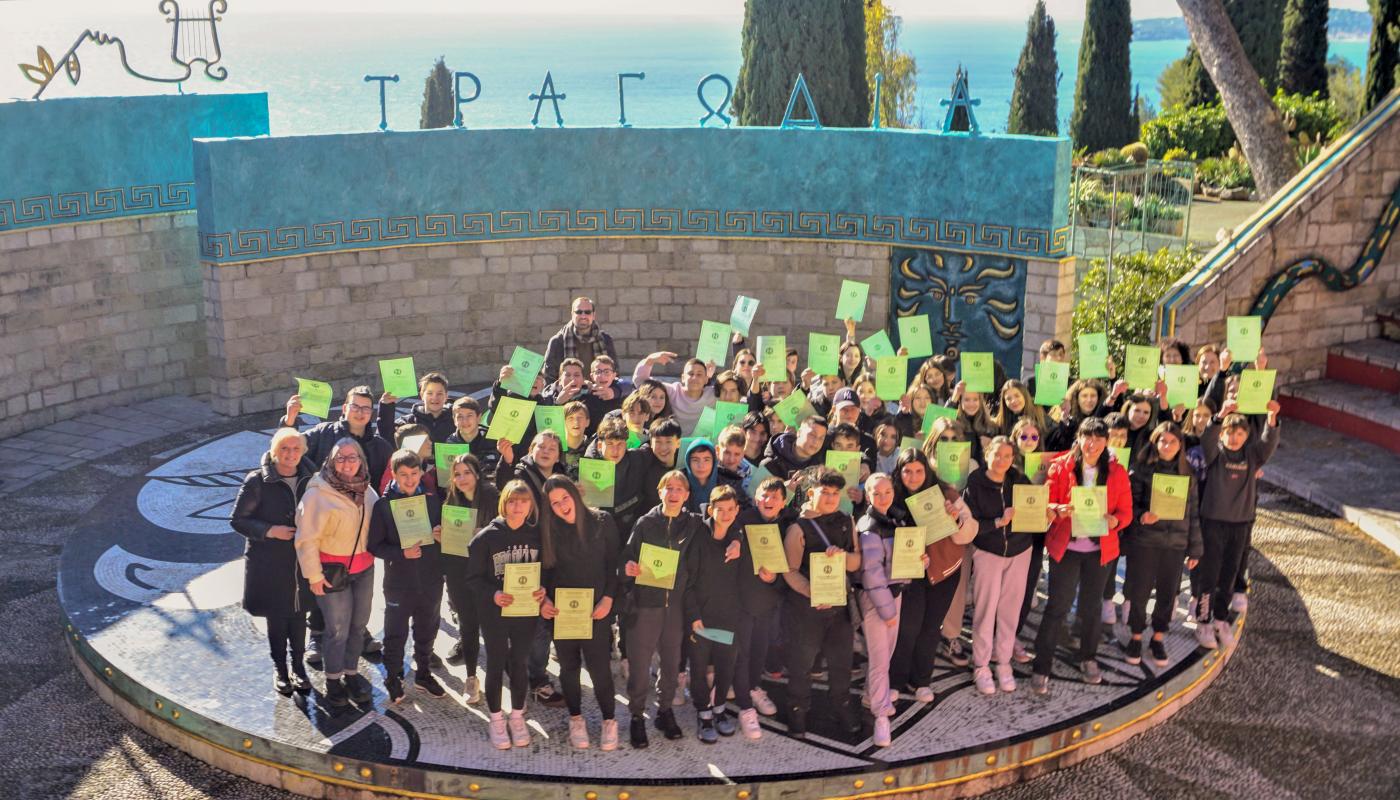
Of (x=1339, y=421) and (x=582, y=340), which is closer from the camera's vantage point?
(x=582, y=340)

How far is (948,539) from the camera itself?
825 cm

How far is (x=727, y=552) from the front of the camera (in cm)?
781

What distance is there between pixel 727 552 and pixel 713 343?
3740mm

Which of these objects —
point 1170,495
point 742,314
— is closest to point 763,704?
point 1170,495

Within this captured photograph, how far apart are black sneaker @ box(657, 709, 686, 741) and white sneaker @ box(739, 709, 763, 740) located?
1.19ft

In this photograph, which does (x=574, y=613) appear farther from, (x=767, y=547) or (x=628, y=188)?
(x=628, y=188)

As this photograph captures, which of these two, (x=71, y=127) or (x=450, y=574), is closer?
(x=450, y=574)

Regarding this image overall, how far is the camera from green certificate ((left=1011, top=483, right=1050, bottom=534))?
326 inches

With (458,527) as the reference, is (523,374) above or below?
above

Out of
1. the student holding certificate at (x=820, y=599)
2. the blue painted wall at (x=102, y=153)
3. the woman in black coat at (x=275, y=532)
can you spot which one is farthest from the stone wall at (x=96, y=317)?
the student holding certificate at (x=820, y=599)

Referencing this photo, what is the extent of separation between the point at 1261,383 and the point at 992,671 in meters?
2.92

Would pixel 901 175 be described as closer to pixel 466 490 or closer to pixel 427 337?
pixel 427 337

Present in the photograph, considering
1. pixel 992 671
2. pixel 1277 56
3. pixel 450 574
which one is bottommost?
pixel 992 671

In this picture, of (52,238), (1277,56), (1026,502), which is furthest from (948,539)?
(1277,56)
